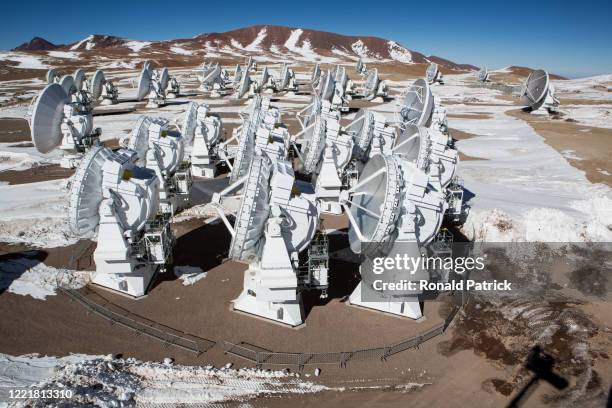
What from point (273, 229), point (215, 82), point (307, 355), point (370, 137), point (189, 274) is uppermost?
point (215, 82)

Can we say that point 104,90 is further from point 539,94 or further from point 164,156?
point 539,94

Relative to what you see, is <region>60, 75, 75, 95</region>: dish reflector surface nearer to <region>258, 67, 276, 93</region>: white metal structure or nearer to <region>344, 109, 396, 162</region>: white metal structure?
<region>344, 109, 396, 162</region>: white metal structure

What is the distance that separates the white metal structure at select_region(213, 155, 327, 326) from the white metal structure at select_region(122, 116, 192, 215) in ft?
37.9

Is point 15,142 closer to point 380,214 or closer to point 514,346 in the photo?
point 380,214

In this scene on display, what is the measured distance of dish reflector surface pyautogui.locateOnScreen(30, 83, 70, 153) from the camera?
103 ft

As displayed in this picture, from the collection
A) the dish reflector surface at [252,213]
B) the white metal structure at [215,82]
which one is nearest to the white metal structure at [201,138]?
the dish reflector surface at [252,213]

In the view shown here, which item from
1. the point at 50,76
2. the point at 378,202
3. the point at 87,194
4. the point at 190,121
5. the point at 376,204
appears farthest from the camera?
the point at 50,76

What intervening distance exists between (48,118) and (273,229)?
26723 mm

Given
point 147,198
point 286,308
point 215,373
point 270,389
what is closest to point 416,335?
Answer: point 286,308

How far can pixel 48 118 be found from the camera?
3306 centimetres

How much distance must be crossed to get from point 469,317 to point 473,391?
177 inches

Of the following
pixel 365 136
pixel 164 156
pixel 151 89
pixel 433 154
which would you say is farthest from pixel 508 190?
pixel 151 89

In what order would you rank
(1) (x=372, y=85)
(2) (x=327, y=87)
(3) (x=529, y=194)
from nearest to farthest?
1. (3) (x=529, y=194)
2. (2) (x=327, y=87)
3. (1) (x=372, y=85)

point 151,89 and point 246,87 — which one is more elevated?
point 246,87
